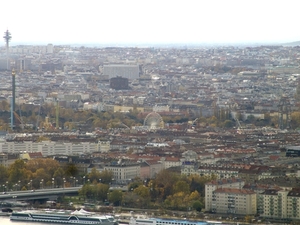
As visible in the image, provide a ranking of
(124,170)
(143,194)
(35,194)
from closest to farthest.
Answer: (143,194) < (35,194) < (124,170)

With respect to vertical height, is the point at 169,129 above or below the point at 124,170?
below

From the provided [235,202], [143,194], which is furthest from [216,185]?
[143,194]

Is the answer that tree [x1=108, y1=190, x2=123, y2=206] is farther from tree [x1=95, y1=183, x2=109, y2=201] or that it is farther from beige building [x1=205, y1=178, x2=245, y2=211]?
beige building [x1=205, y1=178, x2=245, y2=211]

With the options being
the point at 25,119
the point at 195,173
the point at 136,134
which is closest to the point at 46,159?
the point at 195,173

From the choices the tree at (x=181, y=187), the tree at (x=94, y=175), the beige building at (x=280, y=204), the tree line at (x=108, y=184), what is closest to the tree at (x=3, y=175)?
the tree line at (x=108, y=184)

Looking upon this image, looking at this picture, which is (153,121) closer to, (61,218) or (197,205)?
(197,205)

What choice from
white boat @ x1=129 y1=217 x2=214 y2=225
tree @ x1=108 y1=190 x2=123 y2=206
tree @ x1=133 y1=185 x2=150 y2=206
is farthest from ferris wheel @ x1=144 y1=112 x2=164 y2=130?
white boat @ x1=129 y1=217 x2=214 y2=225

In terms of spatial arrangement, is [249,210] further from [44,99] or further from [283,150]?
[44,99]

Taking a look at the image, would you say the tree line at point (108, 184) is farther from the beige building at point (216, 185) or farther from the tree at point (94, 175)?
the beige building at point (216, 185)
